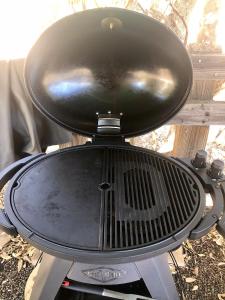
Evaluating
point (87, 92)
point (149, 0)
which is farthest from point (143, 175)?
point (149, 0)

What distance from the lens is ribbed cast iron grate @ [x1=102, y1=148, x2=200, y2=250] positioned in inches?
30.7

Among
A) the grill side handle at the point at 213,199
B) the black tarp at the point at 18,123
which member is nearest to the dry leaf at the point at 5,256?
the black tarp at the point at 18,123

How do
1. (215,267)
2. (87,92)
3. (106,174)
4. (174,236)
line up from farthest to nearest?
(215,267)
(87,92)
(106,174)
(174,236)

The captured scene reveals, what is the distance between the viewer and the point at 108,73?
108 centimetres

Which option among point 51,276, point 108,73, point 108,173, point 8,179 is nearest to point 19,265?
point 51,276

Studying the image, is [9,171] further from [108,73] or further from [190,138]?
[190,138]

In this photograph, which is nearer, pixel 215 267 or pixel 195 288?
pixel 195 288

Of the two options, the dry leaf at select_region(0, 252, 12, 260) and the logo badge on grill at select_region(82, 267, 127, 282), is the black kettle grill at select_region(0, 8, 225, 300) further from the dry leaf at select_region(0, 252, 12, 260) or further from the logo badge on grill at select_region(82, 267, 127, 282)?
the dry leaf at select_region(0, 252, 12, 260)

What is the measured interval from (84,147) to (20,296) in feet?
2.97

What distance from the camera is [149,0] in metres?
1.71

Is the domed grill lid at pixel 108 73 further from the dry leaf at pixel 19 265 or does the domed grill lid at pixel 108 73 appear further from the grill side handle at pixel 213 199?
the dry leaf at pixel 19 265

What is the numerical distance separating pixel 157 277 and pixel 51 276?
0.36 meters

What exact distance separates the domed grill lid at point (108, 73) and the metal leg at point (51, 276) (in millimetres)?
506

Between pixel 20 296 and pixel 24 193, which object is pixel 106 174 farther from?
pixel 20 296
